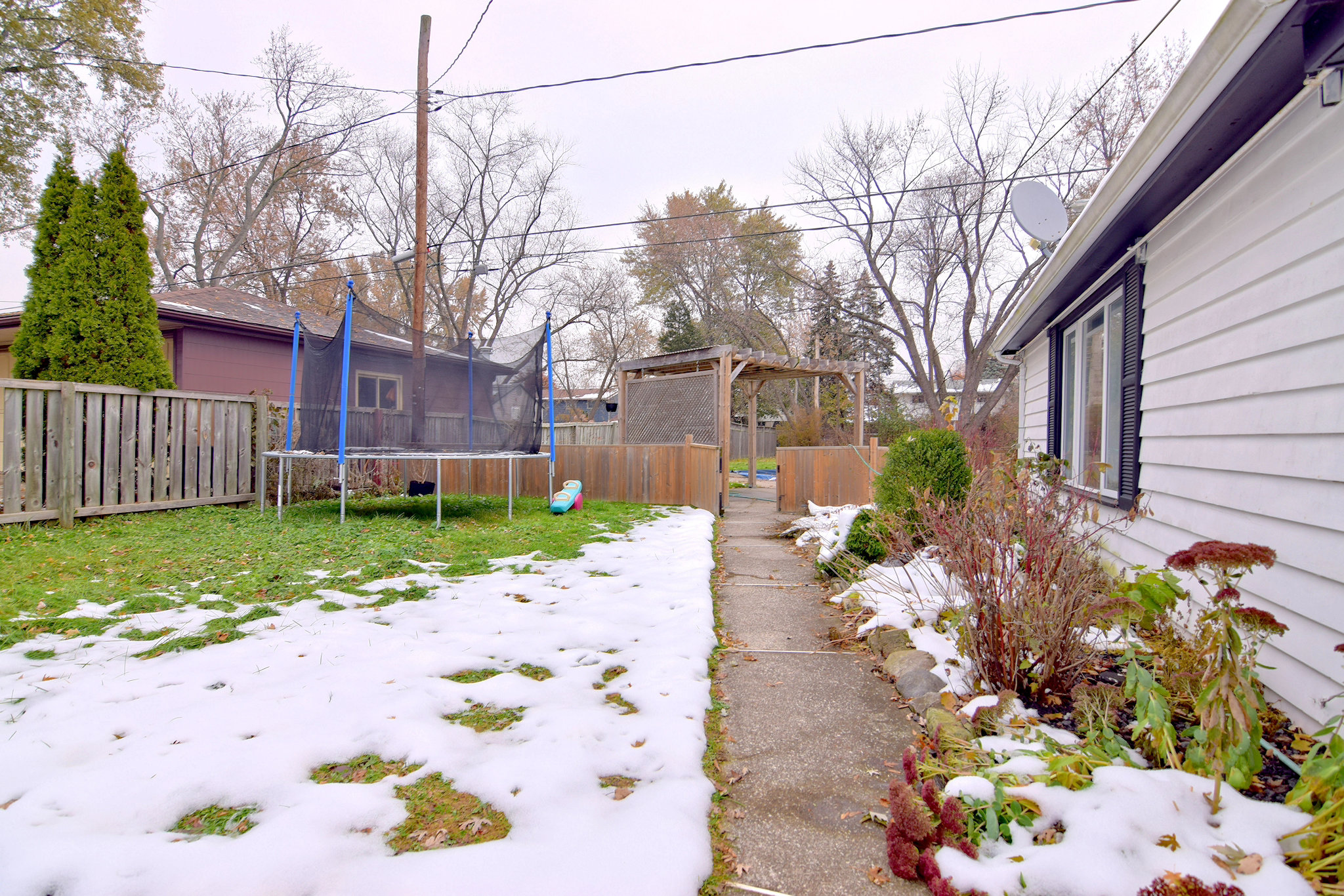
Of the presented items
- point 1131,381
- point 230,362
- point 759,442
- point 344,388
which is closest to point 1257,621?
point 1131,381

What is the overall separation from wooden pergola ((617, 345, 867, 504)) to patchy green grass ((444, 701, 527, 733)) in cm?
767

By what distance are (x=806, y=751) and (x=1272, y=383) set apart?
2203 mm

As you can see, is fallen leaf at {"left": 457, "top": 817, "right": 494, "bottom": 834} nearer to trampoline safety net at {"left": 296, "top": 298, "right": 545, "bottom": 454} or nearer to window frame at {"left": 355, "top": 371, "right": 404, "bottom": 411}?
trampoline safety net at {"left": 296, "top": 298, "right": 545, "bottom": 454}

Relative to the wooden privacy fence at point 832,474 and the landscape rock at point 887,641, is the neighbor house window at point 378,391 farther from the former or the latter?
the landscape rock at point 887,641

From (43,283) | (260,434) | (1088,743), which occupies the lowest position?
(1088,743)

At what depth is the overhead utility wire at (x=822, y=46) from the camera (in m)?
6.72

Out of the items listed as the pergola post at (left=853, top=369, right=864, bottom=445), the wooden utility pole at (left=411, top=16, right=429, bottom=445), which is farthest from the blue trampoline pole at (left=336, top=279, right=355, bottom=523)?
the pergola post at (left=853, top=369, right=864, bottom=445)

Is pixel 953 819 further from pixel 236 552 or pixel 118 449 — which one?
pixel 118 449

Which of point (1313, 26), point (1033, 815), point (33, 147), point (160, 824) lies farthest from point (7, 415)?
point (33, 147)

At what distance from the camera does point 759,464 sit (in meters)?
23.0

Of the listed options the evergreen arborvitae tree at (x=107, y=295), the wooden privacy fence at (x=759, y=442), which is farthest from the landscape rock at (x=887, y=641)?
the wooden privacy fence at (x=759, y=442)

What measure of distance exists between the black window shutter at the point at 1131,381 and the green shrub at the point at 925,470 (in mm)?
1072

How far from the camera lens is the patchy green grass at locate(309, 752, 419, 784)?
6.17ft

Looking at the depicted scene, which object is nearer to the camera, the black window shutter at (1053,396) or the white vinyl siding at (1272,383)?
the white vinyl siding at (1272,383)
